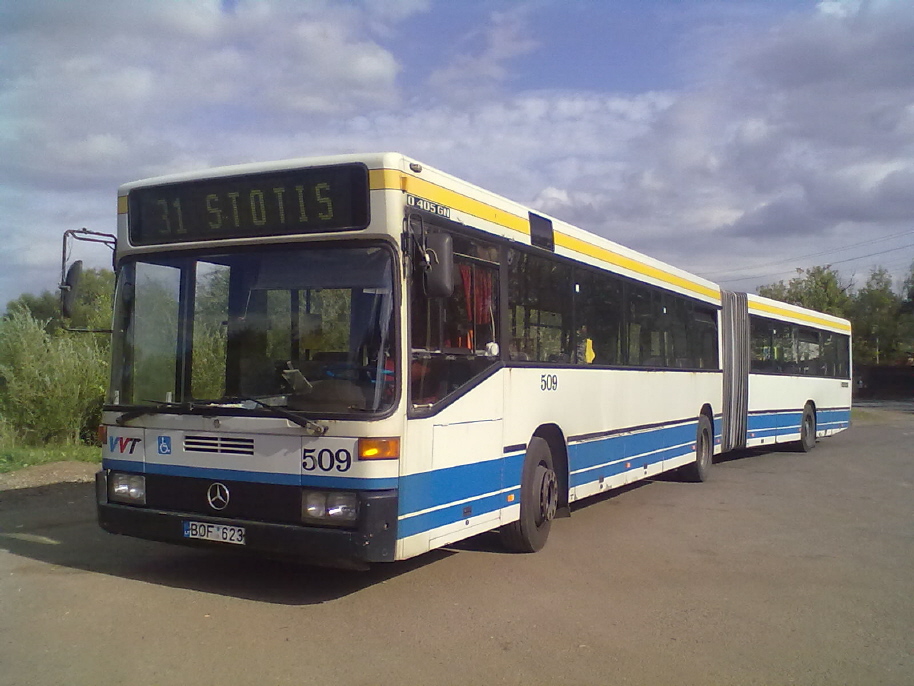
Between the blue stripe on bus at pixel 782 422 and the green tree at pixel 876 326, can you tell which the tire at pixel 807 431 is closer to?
the blue stripe on bus at pixel 782 422

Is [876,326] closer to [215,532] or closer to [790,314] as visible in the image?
[790,314]

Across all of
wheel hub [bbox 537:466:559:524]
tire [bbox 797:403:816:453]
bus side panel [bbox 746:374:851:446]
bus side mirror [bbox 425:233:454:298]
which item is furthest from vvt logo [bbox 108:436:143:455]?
tire [bbox 797:403:816:453]

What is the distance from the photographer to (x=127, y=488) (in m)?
6.75

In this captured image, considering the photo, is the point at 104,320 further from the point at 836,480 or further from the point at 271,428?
the point at 836,480

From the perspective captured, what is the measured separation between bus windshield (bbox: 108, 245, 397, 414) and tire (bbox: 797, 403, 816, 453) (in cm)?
1615

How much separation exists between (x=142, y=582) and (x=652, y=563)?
4539 millimetres

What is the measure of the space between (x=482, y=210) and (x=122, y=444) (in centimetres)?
358

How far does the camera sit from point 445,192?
22.6ft

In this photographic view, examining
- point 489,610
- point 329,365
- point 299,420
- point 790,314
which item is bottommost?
point 489,610

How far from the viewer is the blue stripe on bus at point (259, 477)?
586 centimetres

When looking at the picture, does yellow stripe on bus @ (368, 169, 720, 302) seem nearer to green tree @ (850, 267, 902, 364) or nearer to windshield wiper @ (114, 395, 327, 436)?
windshield wiper @ (114, 395, 327, 436)

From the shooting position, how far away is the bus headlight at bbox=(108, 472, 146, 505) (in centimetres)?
667

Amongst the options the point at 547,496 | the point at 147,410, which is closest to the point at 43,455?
the point at 147,410

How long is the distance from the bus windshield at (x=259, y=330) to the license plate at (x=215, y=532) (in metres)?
0.91
